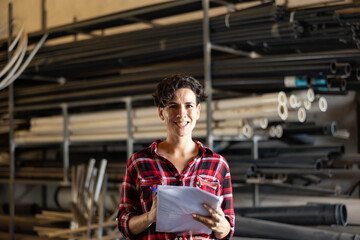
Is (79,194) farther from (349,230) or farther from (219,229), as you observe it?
(219,229)

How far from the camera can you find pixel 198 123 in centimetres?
377

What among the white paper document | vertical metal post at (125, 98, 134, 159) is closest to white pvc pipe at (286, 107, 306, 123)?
vertical metal post at (125, 98, 134, 159)

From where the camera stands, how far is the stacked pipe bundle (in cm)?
332

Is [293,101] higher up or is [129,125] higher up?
[293,101]

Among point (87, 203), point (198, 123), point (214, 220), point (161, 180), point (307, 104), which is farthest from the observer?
point (87, 203)

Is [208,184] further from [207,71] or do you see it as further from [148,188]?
[207,71]

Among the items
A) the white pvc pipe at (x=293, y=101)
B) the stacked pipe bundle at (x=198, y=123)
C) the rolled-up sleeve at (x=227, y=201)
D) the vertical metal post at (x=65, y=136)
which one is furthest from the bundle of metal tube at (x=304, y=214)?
the vertical metal post at (x=65, y=136)

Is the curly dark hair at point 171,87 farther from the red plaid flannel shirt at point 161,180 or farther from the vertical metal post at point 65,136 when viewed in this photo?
the vertical metal post at point 65,136

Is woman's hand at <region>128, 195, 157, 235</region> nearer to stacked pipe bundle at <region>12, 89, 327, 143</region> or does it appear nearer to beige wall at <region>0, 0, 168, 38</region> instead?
stacked pipe bundle at <region>12, 89, 327, 143</region>

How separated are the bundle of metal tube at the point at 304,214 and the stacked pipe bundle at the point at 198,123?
1.69ft

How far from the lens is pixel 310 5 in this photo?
3.13 m

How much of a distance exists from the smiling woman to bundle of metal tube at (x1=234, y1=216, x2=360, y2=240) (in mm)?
1450

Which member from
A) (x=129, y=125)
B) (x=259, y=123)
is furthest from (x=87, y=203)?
(x=259, y=123)

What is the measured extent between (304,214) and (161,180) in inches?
68.9
